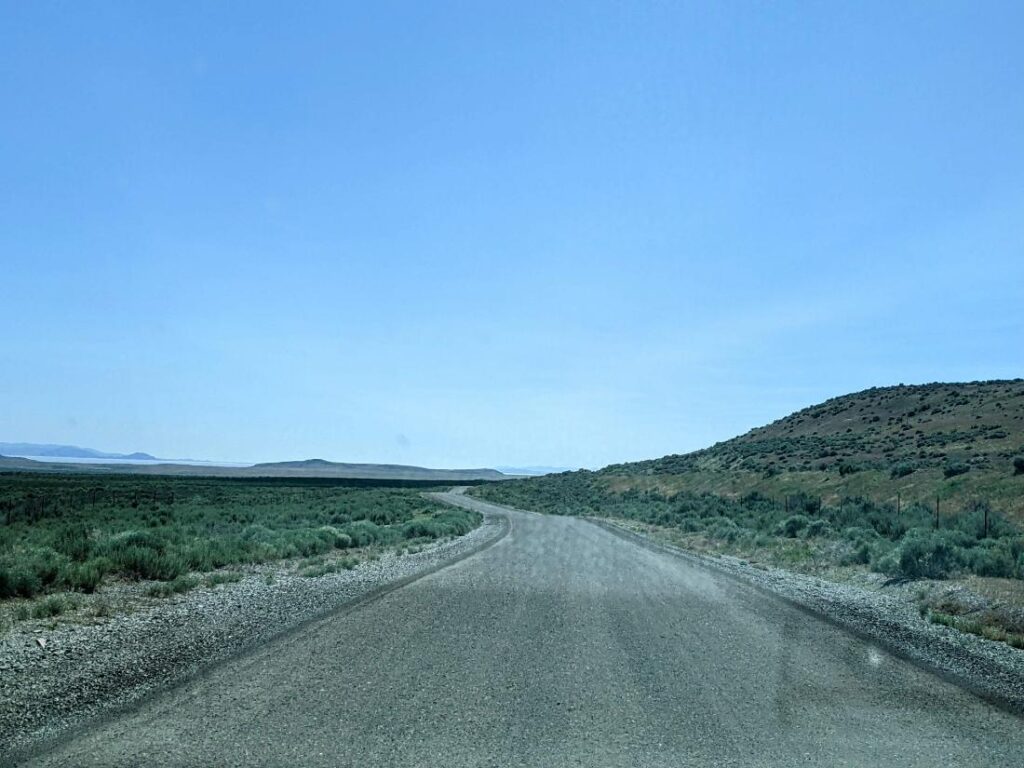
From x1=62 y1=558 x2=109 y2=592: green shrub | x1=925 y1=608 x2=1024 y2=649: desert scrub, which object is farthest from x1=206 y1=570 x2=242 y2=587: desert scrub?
x1=925 y1=608 x2=1024 y2=649: desert scrub

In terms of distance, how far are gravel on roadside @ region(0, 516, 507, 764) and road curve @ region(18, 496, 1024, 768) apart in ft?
1.46

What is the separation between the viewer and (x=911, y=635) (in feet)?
40.3

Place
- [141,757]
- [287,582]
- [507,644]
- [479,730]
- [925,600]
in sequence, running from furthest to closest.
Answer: [287,582] → [925,600] → [507,644] → [479,730] → [141,757]

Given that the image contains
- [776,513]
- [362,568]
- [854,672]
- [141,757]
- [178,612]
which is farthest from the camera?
[776,513]

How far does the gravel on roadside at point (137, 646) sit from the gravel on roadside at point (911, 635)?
7.99 m

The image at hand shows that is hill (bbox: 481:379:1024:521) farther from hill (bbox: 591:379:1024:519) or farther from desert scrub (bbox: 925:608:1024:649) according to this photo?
desert scrub (bbox: 925:608:1024:649)

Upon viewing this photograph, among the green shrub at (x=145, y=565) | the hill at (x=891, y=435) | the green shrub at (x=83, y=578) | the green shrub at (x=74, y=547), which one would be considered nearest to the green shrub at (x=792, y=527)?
the hill at (x=891, y=435)

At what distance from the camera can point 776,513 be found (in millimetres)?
39281

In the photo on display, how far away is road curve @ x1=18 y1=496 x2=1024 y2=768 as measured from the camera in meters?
6.38

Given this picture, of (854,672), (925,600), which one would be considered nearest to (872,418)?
(925,600)

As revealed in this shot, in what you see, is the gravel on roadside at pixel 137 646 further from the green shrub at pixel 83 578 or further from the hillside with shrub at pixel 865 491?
the hillside with shrub at pixel 865 491

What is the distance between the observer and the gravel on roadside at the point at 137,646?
7297mm

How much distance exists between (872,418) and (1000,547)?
75328 millimetres

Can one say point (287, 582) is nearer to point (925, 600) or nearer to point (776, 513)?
point (925, 600)
